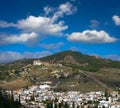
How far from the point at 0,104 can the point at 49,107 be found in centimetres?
4722

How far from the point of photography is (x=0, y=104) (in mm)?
140750

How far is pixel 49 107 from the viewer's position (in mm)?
183250

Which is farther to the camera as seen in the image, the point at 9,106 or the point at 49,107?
the point at 49,107

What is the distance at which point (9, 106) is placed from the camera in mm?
148875

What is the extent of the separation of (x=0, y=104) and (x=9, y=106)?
8758 mm

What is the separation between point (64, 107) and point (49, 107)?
13.8 meters

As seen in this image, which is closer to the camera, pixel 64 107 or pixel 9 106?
pixel 9 106

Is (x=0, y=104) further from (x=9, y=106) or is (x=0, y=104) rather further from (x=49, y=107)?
(x=49, y=107)

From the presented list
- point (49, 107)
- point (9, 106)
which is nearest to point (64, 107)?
point (49, 107)

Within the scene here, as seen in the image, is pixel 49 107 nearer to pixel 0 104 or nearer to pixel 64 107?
pixel 64 107

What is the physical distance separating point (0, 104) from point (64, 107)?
60.8 meters

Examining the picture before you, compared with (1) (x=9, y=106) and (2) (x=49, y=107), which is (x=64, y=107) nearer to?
(2) (x=49, y=107)

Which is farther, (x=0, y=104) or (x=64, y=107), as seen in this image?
(x=64, y=107)

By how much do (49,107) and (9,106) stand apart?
38.6m
